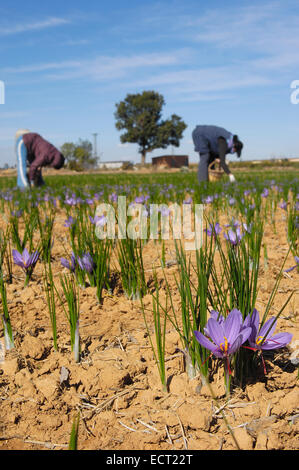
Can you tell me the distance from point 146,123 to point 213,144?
145 ft

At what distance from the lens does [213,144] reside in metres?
8.18

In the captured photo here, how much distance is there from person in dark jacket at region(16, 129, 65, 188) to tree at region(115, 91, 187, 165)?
142ft

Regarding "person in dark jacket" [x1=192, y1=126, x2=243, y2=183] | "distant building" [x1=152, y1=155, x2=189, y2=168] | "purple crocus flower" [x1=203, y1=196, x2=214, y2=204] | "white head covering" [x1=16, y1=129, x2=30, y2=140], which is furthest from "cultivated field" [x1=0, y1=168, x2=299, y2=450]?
"distant building" [x1=152, y1=155, x2=189, y2=168]

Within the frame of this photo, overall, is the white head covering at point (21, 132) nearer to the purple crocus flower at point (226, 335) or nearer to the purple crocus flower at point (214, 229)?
the purple crocus flower at point (214, 229)

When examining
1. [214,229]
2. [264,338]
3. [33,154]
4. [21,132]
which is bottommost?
[264,338]

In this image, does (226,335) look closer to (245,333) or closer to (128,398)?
(245,333)

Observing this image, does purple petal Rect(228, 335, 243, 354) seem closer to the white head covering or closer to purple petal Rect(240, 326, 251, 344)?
purple petal Rect(240, 326, 251, 344)

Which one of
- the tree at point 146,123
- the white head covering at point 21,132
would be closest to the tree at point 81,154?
the tree at point 146,123

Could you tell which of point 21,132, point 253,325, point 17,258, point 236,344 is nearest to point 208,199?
point 17,258

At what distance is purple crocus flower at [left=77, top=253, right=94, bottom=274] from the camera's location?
2.11 m

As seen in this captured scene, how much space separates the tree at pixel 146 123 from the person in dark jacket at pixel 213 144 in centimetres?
4368
